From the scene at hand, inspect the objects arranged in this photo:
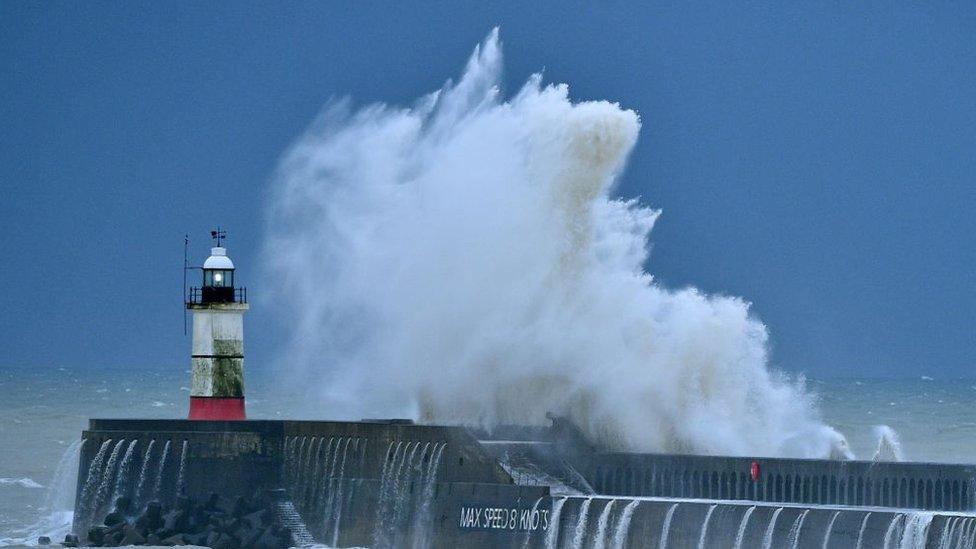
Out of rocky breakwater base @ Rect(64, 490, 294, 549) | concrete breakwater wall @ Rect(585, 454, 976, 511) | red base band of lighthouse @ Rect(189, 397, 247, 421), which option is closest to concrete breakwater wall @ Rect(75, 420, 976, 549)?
concrete breakwater wall @ Rect(585, 454, 976, 511)

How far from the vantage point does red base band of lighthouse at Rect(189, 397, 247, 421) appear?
38719 millimetres

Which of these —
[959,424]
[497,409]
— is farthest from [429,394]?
[959,424]

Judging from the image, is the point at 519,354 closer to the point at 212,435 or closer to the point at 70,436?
the point at 212,435

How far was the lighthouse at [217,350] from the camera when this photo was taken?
127ft

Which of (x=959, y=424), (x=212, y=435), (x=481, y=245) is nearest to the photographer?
(x=212, y=435)

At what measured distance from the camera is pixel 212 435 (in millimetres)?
36719

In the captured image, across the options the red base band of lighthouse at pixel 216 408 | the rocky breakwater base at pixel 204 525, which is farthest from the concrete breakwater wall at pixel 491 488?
the red base band of lighthouse at pixel 216 408

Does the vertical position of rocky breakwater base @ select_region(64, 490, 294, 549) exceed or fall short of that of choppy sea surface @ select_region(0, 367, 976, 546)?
it falls short

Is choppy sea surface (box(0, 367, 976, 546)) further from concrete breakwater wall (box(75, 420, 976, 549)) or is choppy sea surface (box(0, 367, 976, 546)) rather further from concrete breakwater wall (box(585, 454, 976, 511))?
concrete breakwater wall (box(585, 454, 976, 511))

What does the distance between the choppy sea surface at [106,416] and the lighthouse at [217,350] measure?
118 inches

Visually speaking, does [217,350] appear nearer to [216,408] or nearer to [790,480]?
[216,408]

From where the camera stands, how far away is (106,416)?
289 ft

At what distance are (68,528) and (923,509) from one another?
56.5 feet

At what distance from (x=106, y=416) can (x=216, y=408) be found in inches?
1991
